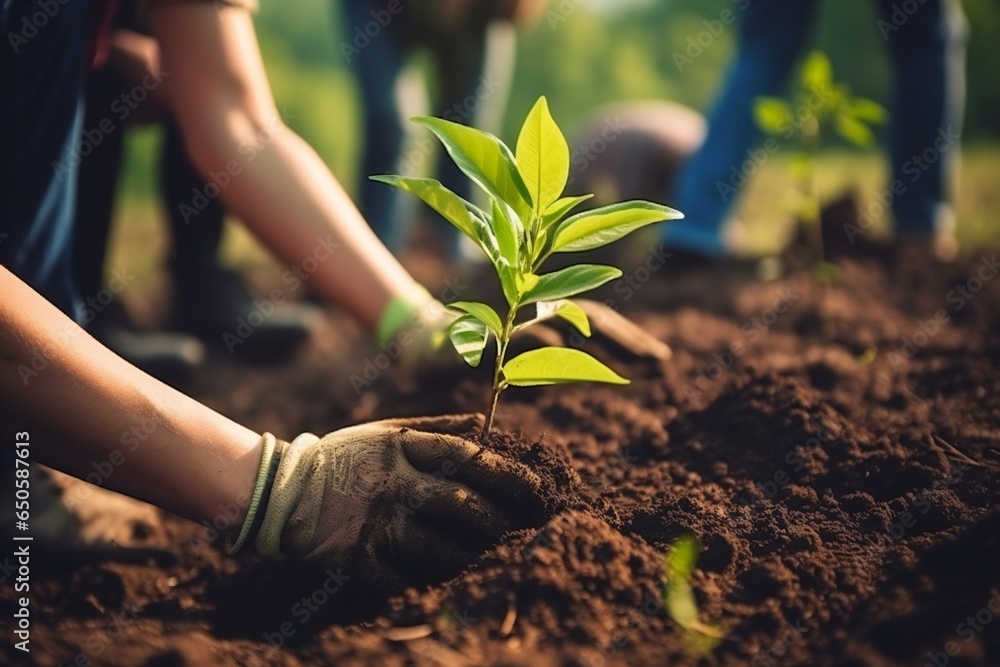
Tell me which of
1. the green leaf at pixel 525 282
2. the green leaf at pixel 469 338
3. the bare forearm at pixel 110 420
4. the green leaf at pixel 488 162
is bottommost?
the bare forearm at pixel 110 420

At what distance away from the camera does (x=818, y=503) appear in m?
1.42

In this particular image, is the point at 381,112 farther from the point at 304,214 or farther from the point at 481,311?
the point at 481,311

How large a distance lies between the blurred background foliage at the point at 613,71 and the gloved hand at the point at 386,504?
358cm

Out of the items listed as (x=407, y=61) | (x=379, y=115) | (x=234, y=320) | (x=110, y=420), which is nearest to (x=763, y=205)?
(x=407, y=61)

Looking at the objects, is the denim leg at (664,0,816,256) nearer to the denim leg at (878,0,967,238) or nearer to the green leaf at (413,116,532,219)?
the denim leg at (878,0,967,238)

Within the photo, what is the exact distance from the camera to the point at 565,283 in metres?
1.28

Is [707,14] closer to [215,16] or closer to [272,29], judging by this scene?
[272,29]

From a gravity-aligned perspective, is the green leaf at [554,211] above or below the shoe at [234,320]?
above

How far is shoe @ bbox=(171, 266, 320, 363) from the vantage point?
112 inches

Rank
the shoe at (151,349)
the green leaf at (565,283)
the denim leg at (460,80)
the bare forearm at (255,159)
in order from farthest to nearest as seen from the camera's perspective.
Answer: the denim leg at (460,80)
the shoe at (151,349)
the bare forearm at (255,159)
the green leaf at (565,283)

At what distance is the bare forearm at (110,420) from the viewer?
118 cm

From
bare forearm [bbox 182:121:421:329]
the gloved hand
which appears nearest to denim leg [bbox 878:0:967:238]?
bare forearm [bbox 182:121:421:329]

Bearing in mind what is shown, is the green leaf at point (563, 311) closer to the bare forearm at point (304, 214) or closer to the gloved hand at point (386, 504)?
the gloved hand at point (386, 504)

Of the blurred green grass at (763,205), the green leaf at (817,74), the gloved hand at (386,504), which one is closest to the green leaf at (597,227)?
the gloved hand at (386,504)
